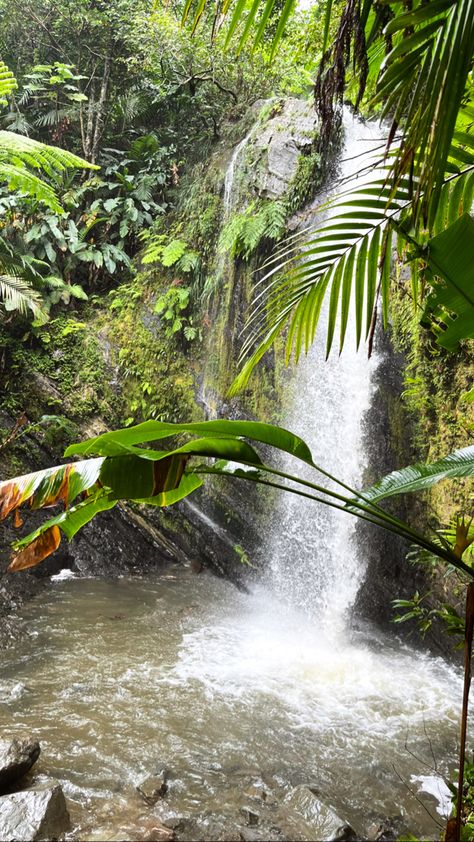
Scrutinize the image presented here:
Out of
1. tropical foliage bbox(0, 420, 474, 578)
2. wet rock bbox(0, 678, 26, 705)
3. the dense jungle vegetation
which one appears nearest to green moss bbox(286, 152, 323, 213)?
the dense jungle vegetation

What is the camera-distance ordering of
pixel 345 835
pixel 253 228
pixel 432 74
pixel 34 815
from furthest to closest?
pixel 253 228 → pixel 345 835 → pixel 34 815 → pixel 432 74

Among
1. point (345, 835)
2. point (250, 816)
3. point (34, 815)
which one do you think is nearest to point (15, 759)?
point (34, 815)

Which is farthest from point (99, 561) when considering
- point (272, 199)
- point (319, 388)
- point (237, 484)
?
point (272, 199)

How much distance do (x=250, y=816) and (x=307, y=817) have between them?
→ 267 millimetres

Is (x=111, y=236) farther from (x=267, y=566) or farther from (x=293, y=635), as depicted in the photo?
(x=293, y=635)

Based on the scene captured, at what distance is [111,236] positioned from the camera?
917 centimetres

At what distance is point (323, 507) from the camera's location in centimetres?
614

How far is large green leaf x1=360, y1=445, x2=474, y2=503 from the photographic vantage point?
1.52 meters

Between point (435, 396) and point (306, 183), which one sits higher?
point (306, 183)

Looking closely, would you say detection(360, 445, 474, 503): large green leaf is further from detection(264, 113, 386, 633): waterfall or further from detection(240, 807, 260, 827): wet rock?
detection(264, 113, 386, 633): waterfall

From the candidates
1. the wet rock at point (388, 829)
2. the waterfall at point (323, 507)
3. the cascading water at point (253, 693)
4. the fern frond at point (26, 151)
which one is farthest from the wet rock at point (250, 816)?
the fern frond at point (26, 151)

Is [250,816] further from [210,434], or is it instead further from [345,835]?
[210,434]

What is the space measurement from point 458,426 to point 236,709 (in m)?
2.83

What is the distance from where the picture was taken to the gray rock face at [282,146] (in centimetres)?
694
